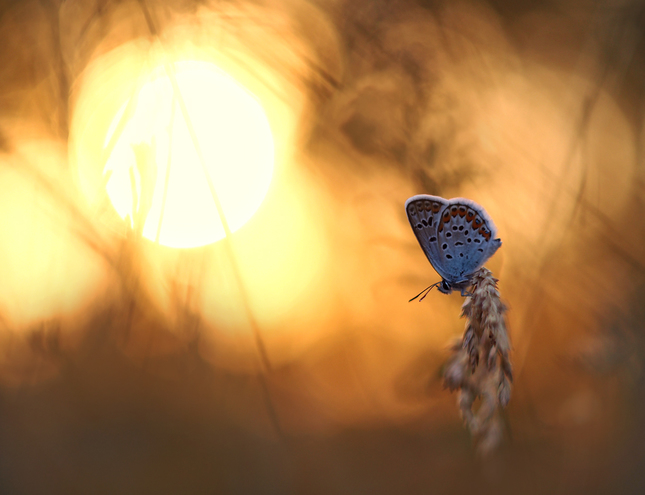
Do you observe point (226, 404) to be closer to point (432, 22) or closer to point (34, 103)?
point (34, 103)

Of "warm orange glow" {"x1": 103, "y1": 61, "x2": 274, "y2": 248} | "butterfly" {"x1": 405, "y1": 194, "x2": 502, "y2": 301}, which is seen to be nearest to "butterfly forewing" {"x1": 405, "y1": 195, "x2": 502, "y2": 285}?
"butterfly" {"x1": 405, "y1": 194, "x2": 502, "y2": 301}

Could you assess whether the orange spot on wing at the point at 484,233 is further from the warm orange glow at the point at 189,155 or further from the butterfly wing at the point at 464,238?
the warm orange glow at the point at 189,155

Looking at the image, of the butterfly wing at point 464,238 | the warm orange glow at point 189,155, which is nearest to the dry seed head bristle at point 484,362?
the butterfly wing at point 464,238

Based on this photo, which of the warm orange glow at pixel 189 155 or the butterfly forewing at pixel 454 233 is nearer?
the butterfly forewing at pixel 454 233

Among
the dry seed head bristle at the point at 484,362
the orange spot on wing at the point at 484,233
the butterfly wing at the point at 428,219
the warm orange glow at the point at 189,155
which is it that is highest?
the warm orange glow at the point at 189,155

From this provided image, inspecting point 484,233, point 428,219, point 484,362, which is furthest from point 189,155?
point 484,362

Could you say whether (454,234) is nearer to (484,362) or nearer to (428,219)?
(428,219)

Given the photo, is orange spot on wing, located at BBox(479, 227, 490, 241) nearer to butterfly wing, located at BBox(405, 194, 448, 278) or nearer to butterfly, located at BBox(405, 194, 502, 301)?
butterfly, located at BBox(405, 194, 502, 301)
